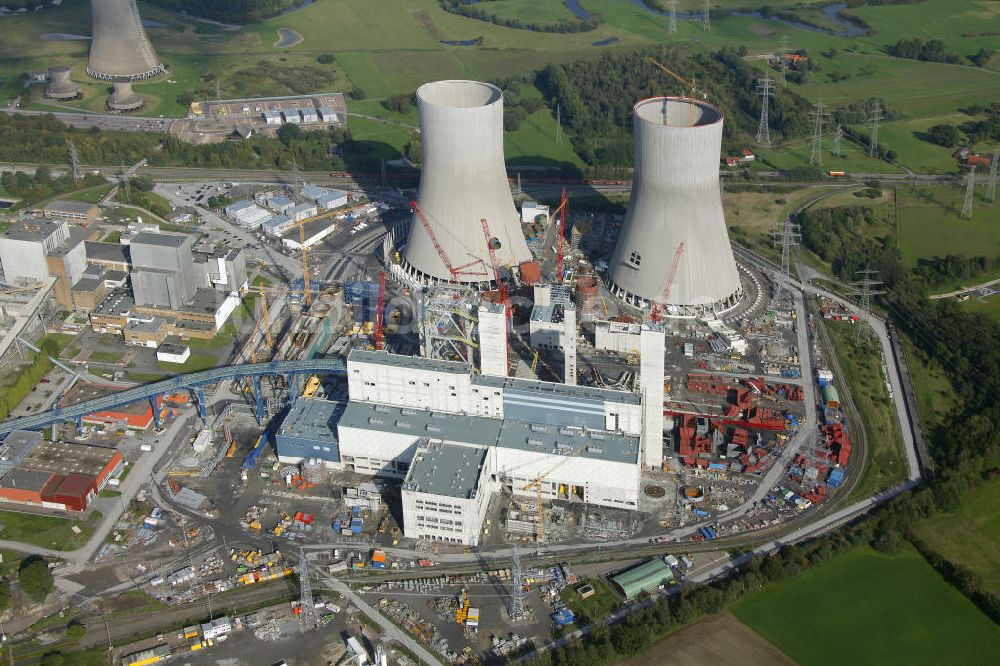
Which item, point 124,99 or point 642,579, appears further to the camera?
point 124,99

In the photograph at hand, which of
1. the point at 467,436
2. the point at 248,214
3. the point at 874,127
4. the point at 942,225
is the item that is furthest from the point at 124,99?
the point at 942,225

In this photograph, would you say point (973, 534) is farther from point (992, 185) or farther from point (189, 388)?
point (992, 185)

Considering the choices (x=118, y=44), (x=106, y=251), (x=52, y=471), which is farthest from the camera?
(x=118, y=44)

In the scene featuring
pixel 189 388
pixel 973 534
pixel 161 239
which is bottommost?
pixel 973 534

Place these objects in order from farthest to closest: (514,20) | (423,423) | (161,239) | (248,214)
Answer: (514,20)
(248,214)
(161,239)
(423,423)

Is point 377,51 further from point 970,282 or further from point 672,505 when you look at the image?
point 672,505

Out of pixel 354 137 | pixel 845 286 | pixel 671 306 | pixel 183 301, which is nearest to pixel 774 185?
pixel 845 286

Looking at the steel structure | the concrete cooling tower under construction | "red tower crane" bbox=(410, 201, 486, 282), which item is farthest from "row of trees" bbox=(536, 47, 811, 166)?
the steel structure
